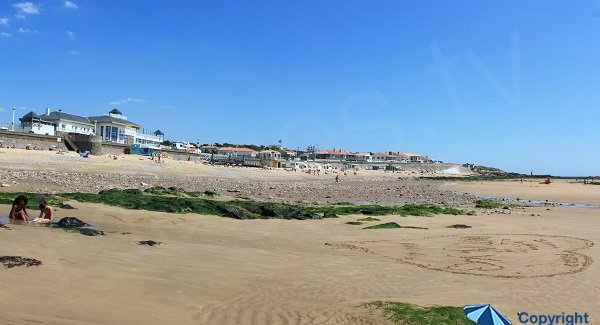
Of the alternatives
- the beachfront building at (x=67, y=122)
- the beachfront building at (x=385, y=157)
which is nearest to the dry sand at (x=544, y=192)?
the beachfront building at (x=67, y=122)

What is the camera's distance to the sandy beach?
5.41 m

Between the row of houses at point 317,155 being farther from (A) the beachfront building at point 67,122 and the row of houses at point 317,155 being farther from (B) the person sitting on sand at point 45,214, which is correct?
(B) the person sitting on sand at point 45,214

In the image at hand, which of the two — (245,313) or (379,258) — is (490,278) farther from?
(245,313)

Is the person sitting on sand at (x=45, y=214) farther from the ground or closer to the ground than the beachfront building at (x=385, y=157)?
closer to the ground

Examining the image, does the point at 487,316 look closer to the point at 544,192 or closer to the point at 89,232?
the point at 89,232

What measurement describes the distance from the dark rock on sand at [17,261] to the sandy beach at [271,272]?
19 cm

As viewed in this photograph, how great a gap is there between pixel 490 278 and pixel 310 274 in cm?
343

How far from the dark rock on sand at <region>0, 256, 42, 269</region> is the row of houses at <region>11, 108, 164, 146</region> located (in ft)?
198

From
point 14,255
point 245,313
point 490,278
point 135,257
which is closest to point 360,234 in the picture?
point 490,278

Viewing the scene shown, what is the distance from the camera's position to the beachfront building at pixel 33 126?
59075 millimetres

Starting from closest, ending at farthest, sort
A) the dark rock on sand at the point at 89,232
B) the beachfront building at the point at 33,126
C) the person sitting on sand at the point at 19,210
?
the dark rock on sand at the point at 89,232 < the person sitting on sand at the point at 19,210 < the beachfront building at the point at 33,126

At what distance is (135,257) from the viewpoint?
7922mm

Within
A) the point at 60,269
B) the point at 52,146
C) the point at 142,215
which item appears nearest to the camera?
the point at 60,269

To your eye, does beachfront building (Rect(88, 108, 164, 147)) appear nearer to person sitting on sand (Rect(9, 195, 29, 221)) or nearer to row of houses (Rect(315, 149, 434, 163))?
person sitting on sand (Rect(9, 195, 29, 221))
